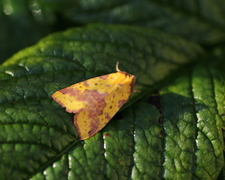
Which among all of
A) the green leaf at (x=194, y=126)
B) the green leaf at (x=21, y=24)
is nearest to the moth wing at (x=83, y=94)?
the green leaf at (x=194, y=126)

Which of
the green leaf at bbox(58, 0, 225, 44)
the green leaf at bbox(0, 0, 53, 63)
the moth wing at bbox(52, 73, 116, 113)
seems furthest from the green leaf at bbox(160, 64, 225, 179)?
the green leaf at bbox(0, 0, 53, 63)

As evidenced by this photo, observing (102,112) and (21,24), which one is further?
(21,24)

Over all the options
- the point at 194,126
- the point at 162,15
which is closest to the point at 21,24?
the point at 162,15

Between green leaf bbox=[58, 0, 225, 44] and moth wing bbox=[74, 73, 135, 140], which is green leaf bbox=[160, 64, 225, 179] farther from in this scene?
green leaf bbox=[58, 0, 225, 44]

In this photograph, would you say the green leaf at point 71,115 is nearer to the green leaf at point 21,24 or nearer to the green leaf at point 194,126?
the green leaf at point 194,126

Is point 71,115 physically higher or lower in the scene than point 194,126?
higher

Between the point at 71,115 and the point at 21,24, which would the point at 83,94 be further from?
the point at 21,24

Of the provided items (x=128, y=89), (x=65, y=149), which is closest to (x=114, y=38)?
(x=128, y=89)
